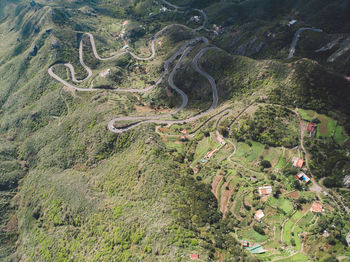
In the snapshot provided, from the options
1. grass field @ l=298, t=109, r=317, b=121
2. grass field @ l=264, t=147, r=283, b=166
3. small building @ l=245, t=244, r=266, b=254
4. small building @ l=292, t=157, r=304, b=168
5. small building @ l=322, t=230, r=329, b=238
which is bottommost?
small building @ l=245, t=244, r=266, b=254

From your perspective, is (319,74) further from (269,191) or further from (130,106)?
(130,106)

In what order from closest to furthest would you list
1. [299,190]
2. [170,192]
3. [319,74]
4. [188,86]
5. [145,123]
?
[299,190]
[170,192]
[319,74]
[145,123]
[188,86]

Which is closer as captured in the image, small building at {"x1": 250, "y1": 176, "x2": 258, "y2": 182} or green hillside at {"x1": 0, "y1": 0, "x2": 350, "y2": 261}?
green hillside at {"x1": 0, "y1": 0, "x2": 350, "y2": 261}

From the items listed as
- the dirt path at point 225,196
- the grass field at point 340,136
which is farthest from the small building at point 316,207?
the grass field at point 340,136

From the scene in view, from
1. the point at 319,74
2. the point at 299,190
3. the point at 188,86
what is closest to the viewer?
the point at 299,190

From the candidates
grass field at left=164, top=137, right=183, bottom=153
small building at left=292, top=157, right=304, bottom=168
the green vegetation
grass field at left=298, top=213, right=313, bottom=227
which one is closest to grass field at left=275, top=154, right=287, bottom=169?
small building at left=292, top=157, right=304, bottom=168

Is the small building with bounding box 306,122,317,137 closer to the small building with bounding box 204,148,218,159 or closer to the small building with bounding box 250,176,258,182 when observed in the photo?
the small building with bounding box 250,176,258,182

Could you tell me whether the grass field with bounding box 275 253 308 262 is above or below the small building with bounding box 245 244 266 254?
above

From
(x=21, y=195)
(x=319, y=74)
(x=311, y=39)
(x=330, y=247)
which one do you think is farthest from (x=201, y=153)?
(x=21, y=195)
